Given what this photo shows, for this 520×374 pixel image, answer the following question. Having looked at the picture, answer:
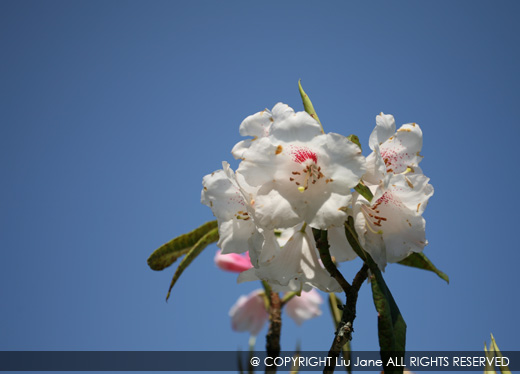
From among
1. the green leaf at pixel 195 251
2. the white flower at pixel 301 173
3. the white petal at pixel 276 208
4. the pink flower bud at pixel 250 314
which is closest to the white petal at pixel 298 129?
the white flower at pixel 301 173

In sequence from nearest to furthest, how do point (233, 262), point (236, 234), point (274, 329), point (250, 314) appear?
point (236, 234), point (274, 329), point (233, 262), point (250, 314)

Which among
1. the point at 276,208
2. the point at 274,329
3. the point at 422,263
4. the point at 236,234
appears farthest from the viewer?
the point at 274,329

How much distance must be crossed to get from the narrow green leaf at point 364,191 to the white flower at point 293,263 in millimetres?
177

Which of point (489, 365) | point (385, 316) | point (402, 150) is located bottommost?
point (489, 365)

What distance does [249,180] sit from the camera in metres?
0.91

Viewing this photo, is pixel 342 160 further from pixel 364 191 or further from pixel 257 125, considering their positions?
pixel 257 125

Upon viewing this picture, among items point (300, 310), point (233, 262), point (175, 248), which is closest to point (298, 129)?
point (175, 248)

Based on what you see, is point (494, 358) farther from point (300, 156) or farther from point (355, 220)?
point (300, 156)

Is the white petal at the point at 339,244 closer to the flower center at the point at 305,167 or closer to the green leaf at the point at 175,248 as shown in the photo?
the flower center at the point at 305,167

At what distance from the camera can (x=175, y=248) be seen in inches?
51.0

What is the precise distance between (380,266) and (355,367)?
570 mm

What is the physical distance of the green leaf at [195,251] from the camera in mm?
1188

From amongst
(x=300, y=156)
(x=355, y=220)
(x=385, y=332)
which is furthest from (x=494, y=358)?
(x=300, y=156)

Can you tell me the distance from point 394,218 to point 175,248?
2.01 feet
